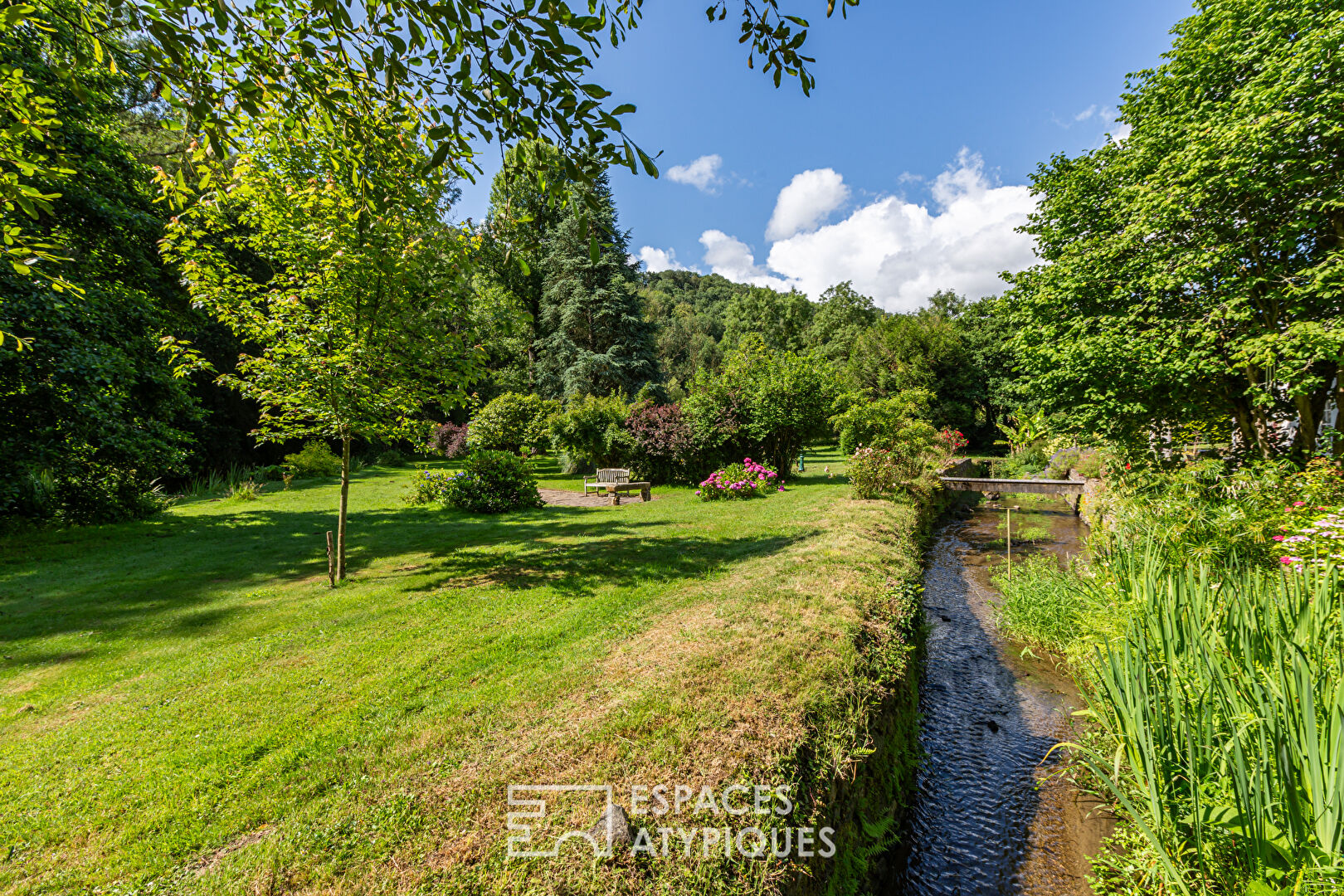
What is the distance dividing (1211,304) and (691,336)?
1929 inches

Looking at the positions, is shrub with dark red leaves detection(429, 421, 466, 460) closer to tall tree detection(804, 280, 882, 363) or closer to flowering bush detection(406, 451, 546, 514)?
flowering bush detection(406, 451, 546, 514)

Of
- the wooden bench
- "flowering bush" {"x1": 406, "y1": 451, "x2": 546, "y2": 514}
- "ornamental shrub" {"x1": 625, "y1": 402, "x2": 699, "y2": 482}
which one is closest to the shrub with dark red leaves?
"ornamental shrub" {"x1": 625, "y1": 402, "x2": 699, "y2": 482}

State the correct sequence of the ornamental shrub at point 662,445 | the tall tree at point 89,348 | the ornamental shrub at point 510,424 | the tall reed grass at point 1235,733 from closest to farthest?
the tall reed grass at point 1235,733
the tall tree at point 89,348
the ornamental shrub at point 662,445
the ornamental shrub at point 510,424

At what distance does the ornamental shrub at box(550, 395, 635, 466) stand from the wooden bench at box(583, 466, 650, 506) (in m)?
1.78

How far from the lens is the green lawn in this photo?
2490 mm

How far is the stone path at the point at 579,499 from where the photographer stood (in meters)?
13.9

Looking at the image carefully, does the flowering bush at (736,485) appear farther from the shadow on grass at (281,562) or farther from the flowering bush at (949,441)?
the flowering bush at (949,441)

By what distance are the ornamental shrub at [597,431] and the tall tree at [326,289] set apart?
11102 millimetres

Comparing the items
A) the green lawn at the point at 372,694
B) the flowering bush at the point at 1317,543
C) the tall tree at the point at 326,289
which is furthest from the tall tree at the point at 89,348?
the flowering bush at the point at 1317,543

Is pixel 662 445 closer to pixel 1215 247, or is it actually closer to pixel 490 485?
pixel 490 485

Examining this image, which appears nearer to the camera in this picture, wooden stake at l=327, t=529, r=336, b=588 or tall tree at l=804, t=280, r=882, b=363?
wooden stake at l=327, t=529, r=336, b=588

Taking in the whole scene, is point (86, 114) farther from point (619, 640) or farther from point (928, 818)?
point (928, 818)

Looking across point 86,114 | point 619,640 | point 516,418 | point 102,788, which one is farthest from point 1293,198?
point 516,418

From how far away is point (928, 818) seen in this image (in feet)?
13.8
